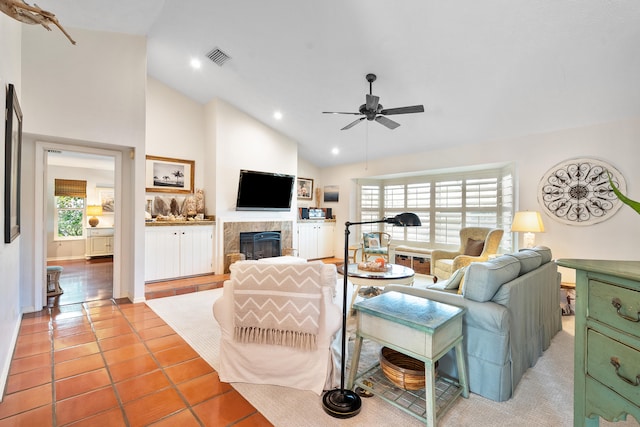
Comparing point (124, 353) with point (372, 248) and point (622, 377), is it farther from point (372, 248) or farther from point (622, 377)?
point (372, 248)

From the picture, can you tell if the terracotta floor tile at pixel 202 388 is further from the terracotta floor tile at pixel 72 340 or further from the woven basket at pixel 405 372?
the terracotta floor tile at pixel 72 340

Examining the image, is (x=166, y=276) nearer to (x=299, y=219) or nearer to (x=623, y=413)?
(x=299, y=219)

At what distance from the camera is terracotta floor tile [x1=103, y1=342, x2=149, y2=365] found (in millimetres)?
2373

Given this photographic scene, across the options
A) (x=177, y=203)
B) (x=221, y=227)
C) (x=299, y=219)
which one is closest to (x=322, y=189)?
(x=299, y=219)

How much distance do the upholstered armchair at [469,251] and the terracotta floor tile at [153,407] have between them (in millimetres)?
3645

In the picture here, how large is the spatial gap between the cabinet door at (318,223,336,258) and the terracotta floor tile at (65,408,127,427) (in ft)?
17.4

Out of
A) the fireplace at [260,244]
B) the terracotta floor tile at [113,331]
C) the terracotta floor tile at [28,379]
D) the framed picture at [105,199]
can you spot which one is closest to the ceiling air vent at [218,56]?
the fireplace at [260,244]

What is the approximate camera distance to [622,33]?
8.41 ft

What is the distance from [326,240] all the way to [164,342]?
4.68m

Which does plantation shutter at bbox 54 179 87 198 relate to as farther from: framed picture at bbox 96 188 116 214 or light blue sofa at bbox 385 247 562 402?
light blue sofa at bbox 385 247 562 402

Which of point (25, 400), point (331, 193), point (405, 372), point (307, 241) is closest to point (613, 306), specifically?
point (405, 372)

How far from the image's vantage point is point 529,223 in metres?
3.85

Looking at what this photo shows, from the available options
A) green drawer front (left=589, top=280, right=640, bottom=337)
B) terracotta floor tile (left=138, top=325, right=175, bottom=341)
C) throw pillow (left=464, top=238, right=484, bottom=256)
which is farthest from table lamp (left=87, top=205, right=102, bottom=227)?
green drawer front (left=589, top=280, right=640, bottom=337)

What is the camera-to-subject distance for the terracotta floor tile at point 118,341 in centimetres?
258
